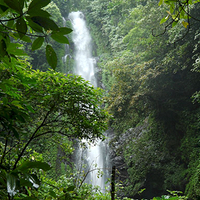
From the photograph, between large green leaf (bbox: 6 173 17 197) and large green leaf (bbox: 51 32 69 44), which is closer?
large green leaf (bbox: 6 173 17 197)

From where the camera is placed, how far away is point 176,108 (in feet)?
22.4

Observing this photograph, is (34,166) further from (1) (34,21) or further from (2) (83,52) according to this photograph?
(2) (83,52)

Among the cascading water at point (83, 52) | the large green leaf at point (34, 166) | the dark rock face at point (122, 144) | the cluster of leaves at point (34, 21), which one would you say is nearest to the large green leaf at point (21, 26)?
the cluster of leaves at point (34, 21)

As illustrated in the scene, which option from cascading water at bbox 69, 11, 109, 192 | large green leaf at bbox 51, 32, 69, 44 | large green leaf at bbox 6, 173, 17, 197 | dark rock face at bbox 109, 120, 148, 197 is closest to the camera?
large green leaf at bbox 6, 173, 17, 197

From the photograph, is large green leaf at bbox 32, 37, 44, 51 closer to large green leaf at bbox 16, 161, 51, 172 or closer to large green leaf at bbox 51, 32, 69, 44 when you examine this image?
large green leaf at bbox 51, 32, 69, 44

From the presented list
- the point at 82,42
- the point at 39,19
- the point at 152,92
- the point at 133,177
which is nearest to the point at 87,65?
the point at 82,42

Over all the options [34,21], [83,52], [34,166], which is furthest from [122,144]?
[83,52]

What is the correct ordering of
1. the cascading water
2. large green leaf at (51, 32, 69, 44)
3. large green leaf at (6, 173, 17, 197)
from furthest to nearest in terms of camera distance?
the cascading water, large green leaf at (51, 32, 69, 44), large green leaf at (6, 173, 17, 197)

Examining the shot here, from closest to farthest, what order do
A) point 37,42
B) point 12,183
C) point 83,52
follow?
point 12,183
point 37,42
point 83,52

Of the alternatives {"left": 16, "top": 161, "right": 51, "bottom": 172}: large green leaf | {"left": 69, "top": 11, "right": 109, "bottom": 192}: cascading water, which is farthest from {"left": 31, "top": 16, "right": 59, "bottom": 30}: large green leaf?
{"left": 69, "top": 11, "right": 109, "bottom": 192}: cascading water

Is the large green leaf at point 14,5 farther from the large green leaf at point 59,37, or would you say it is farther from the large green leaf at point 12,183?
the large green leaf at point 12,183

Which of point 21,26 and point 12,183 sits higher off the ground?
point 21,26

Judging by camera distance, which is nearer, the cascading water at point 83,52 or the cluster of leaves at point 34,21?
the cluster of leaves at point 34,21

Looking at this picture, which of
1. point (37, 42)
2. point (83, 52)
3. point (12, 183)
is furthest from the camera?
point (83, 52)
